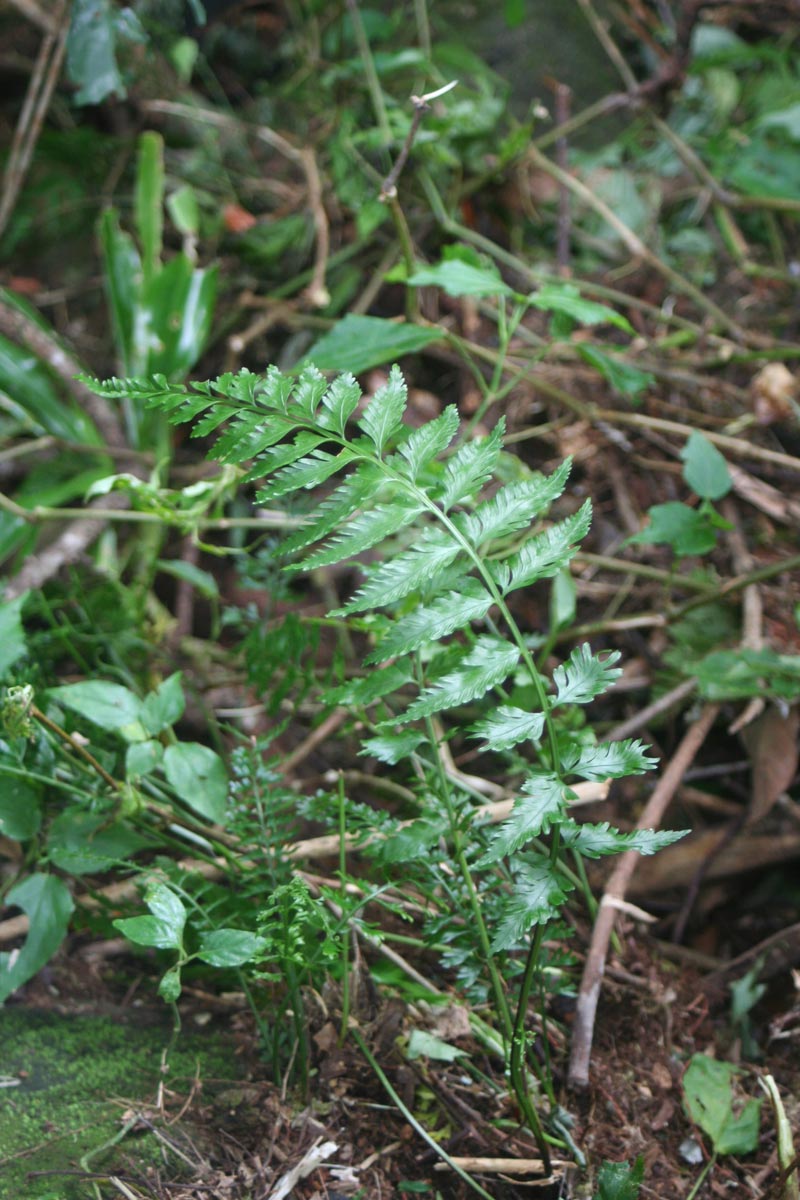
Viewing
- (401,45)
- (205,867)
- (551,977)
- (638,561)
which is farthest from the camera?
(401,45)

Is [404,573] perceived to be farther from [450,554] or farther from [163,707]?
[163,707]

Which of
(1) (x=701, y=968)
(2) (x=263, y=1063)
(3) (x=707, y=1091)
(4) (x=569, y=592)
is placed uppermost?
(4) (x=569, y=592)

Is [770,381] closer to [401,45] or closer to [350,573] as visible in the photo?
[350,573]

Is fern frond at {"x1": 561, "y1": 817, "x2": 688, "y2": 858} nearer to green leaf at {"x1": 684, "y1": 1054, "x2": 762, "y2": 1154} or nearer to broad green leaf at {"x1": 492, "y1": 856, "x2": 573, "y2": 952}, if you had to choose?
broad green leaf at {"x1": 492, "y1": 856, "x2": 573, "y2": 952}

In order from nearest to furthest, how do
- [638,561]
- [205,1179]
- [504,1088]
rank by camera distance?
[205,1179] → [504,1088] → [638,561]

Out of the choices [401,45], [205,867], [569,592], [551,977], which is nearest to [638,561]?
[569,592]

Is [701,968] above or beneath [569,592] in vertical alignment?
beneath

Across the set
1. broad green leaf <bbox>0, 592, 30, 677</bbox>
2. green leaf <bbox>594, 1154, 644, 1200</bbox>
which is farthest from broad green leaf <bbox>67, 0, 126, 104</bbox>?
green leaf <bbox>594, 1154, 644, 1200</bbox>
